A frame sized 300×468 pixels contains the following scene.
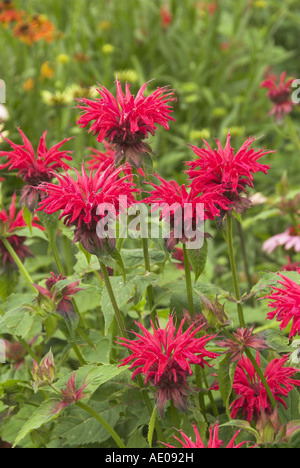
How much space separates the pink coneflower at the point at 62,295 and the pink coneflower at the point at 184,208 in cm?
20

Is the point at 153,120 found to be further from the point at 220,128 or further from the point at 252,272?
the point at 220,128

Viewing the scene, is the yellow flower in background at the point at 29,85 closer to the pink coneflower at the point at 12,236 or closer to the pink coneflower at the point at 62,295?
the pink coneflower at the point at 12,236

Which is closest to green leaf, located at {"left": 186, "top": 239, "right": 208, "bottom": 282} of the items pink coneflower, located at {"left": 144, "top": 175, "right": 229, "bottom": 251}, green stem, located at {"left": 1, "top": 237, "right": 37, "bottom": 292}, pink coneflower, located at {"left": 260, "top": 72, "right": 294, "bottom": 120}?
pink coneflower, located at {"left": 144, "top": 175, "right": 229, "bottom": 251}

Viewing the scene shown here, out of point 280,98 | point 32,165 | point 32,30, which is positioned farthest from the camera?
point 32,30

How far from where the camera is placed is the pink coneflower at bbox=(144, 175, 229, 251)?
0.91 meters

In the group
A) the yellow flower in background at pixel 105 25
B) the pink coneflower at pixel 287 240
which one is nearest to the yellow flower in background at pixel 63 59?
the yellow flower in background at pixel 105 25

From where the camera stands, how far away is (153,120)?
99 centimetres

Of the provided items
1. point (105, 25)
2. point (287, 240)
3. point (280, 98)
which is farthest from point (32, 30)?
point (287, 240)

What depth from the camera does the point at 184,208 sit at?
36.4 inches

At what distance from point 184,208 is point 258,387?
291mm

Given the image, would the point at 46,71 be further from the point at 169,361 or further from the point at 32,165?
the point at 169,361

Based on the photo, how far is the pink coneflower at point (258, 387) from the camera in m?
0.94

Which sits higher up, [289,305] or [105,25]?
[105,25]
